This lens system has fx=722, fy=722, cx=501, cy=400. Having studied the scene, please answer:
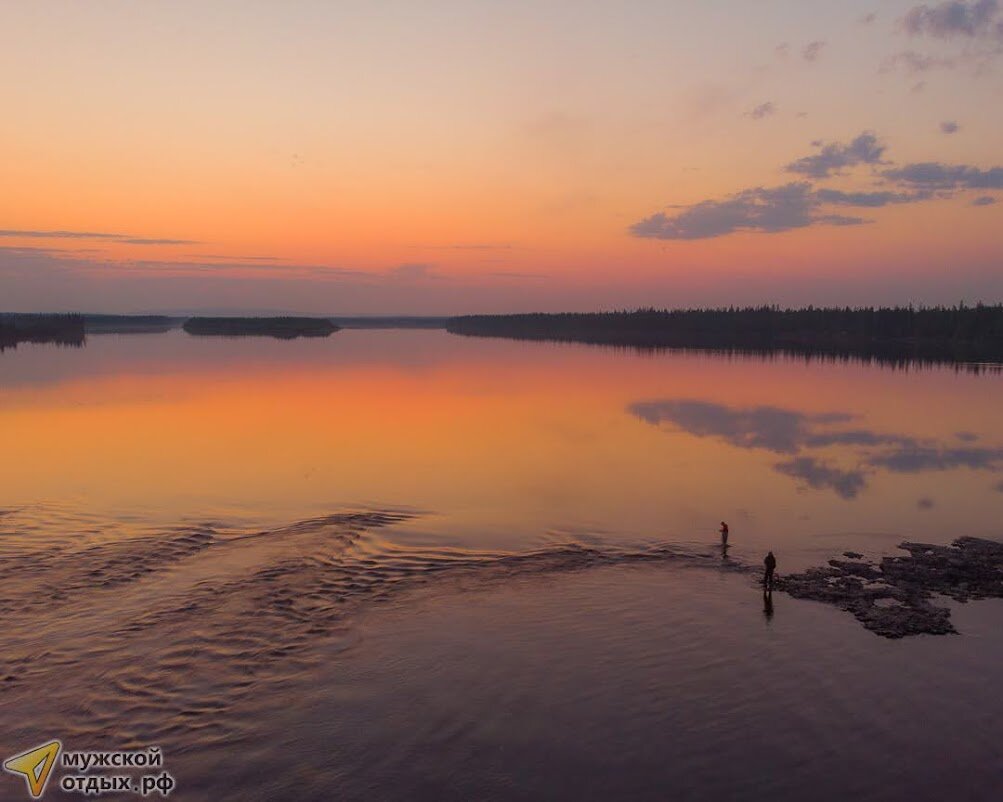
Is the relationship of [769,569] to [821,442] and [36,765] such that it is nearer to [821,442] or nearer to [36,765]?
[36,765]

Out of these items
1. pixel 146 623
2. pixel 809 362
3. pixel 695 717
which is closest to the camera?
pixel 695 717

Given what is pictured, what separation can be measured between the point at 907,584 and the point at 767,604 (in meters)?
5.89

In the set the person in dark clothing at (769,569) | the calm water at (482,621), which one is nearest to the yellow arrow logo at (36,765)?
the calm water at (482,621)

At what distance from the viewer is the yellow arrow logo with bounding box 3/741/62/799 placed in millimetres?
14648

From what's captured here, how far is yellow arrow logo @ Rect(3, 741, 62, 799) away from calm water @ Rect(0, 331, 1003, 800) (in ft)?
1.15

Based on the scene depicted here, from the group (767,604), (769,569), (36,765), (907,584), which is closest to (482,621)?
(767,604)

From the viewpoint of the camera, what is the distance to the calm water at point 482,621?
1583cm

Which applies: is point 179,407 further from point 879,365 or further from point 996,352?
point 996,352

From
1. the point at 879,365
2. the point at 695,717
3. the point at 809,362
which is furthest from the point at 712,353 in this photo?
the point at 695,717

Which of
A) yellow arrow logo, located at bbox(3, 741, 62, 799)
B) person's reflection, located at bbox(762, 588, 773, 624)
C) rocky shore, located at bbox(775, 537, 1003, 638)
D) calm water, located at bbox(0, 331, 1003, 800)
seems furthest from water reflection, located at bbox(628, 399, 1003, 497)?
yellow arrow logo, located at bbox(3, 741, 62, 799)

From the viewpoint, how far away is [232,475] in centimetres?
4050

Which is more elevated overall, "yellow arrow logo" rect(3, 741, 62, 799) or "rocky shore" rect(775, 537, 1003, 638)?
"rocky shore" rect(775, 537, 1003, 638)

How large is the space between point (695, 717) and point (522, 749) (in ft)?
14.4

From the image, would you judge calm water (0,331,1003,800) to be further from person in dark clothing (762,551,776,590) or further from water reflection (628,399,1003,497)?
person in dark clothing (762,551,776,590)
